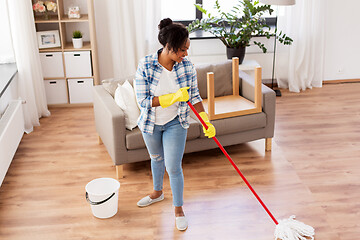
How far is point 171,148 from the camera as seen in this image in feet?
8.89

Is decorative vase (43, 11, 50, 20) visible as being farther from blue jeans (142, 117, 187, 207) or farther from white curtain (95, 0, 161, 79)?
blue jeans (142, 117, 187, 207)

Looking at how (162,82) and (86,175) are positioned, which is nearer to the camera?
(162,82)

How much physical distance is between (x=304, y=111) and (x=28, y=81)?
2709 mm

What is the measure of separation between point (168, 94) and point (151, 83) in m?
0.12

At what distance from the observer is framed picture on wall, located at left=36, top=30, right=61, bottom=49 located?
4695mm

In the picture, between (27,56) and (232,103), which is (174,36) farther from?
(27,56)

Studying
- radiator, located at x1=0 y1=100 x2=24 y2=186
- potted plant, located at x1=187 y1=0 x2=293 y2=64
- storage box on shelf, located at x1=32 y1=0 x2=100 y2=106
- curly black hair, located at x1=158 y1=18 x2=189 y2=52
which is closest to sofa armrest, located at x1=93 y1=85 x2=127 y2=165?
radiator, located at x1=0 y1=100 x2=24 y2=186

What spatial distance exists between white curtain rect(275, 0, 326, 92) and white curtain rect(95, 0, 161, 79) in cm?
143

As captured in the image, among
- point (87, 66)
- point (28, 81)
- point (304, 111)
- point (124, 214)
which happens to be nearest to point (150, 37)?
point (87, 66)

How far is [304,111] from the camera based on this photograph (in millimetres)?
4699

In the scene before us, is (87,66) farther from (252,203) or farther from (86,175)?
(252,203)

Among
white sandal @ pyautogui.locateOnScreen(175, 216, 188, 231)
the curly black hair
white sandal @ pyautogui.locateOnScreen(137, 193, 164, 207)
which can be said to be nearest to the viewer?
the curly black hair

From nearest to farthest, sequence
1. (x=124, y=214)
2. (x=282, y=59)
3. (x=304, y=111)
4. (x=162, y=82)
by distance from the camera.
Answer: (x=162, y=82) < (x=124, y=214) < (x=304, y=111) < (x=282, y=59)

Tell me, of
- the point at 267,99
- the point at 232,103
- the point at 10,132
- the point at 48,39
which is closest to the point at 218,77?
the point at 232,103
